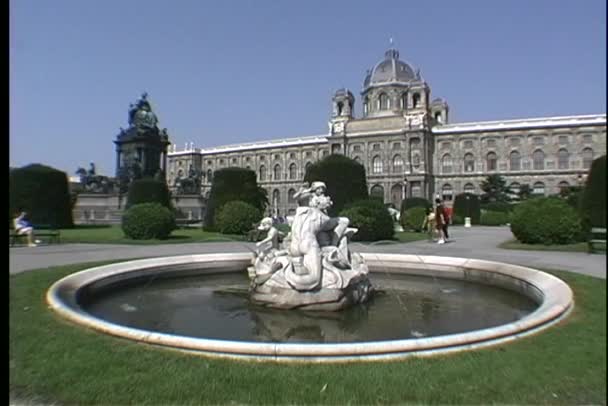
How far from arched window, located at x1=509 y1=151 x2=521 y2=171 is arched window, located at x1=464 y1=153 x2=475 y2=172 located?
463 cm

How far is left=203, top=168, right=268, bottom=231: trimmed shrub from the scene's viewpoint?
20.1 meters

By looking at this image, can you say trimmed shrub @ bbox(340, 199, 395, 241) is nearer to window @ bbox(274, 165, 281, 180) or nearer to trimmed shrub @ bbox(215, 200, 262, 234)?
trimmed shrub @ bbox(215, 200, 262, 234)

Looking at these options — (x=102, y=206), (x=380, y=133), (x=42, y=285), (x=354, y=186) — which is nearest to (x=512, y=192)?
(x=380, y=133)

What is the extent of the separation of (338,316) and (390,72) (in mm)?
71476

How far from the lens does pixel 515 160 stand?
59.2m

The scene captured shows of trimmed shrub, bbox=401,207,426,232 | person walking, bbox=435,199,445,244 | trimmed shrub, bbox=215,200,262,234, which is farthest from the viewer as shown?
trimmed shrub, bbox=401,207,426,232

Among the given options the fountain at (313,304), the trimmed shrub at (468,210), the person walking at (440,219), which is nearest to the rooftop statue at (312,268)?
the fountain at (313,304)

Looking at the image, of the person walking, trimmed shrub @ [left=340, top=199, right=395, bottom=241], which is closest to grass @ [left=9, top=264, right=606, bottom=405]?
the person walking

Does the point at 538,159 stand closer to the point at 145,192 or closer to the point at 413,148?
the point at 413,148

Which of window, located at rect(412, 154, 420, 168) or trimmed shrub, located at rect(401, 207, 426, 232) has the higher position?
window, located at rect(412, 154, 420, 168)

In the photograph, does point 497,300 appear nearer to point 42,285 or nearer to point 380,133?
point 42,285

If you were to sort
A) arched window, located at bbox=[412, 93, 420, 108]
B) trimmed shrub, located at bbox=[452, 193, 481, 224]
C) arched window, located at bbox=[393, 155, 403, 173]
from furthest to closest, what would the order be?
arched window, located at bbox=[412, 93, 420, 108] < arched window, located at bbox=[393, 155, 403, 173] < trimmed shrub, located at bbox=[452, 193, 481, 224]

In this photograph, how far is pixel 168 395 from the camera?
8.08 ft

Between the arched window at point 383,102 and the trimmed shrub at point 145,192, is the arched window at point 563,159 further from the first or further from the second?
the trimmed shrub at point 145,192
